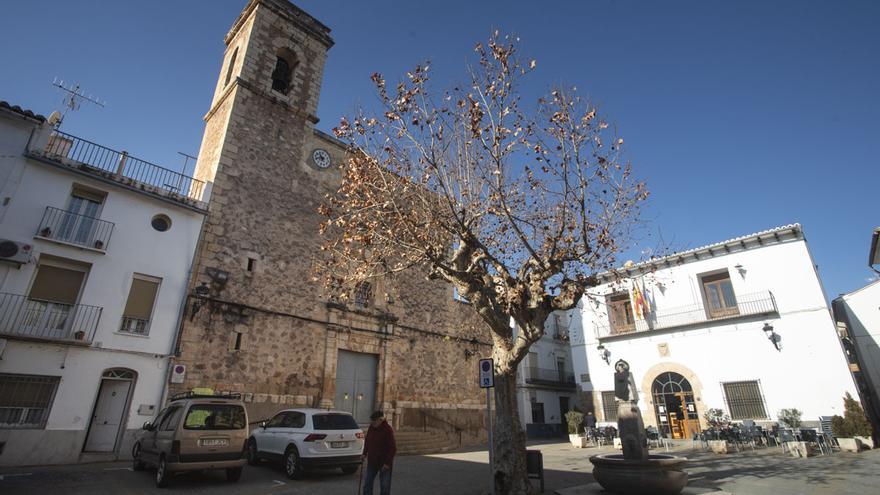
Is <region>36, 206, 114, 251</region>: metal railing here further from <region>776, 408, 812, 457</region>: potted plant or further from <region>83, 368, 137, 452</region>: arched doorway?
<region>776, 408, 812, 457</region>: potted plant

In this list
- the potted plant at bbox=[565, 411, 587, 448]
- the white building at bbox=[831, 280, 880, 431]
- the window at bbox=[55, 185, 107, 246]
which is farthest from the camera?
the white building at bbox=[831, 280, 880, 431]

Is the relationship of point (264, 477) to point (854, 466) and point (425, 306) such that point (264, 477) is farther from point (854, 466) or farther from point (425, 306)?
point (854, 466)

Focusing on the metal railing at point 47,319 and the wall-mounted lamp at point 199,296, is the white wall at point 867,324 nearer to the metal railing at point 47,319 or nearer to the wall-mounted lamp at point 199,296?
the wall-mounted lamp at point 199,296

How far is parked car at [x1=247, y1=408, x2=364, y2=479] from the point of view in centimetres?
831

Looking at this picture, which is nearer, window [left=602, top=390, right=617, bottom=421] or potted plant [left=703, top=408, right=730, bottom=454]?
potted plant [left=703, top=408, right=730, bottom=454]

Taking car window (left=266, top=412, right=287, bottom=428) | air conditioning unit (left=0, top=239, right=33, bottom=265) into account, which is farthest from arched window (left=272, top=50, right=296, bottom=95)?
car window (left=266, top=412, right=287, bottom=428)

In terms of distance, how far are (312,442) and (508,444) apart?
3.96 m

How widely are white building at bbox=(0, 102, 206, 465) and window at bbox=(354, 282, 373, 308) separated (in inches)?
233

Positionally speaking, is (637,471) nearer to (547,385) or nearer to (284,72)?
(284,72)

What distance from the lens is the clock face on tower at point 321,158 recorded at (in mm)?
16469

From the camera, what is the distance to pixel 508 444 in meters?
7.03

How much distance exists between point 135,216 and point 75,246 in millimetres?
1598

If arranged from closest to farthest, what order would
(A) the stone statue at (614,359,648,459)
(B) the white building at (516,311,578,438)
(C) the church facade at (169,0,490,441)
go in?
(A) the stone statue at (614,359,648,459) < (C) the church facade at (169,0,490,441) < (B) the white building at (516,311,578,438)

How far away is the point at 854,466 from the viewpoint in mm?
9609
